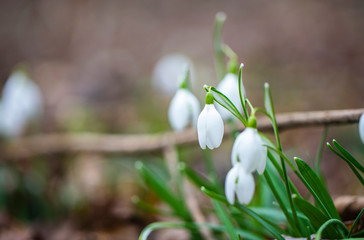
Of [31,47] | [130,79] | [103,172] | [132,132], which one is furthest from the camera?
[31,47]

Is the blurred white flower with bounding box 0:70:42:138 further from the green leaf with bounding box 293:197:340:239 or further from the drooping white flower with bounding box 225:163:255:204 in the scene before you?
the green leaf with bounding box 293:197:340:239

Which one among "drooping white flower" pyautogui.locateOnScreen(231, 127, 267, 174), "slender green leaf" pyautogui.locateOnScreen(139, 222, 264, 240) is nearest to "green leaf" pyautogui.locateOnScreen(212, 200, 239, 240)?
"slender green leaf" pyautogui.locateOnScreen(139, 222, 264, 240)

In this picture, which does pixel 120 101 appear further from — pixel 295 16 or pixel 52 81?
pixel 295 16

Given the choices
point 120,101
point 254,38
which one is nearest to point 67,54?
point 120,101

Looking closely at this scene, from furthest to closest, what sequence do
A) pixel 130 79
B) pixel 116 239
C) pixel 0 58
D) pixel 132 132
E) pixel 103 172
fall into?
pixel 0 58 < pixel 130 79 < pixel 132 132 < pixel 103 172 < pixel 116 239

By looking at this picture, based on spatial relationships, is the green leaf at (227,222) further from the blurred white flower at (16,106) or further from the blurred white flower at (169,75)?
the blurred white flower at (169,75)

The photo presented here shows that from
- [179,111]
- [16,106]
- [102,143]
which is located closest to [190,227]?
[179,111]

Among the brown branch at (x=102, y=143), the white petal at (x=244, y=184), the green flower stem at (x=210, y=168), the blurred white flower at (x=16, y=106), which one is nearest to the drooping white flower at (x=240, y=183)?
the white petal at (x=244, y=184)
